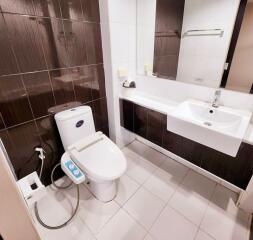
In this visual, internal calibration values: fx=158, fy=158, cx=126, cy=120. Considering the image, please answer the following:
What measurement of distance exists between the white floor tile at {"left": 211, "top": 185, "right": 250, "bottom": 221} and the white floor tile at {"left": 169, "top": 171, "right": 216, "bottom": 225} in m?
0.05

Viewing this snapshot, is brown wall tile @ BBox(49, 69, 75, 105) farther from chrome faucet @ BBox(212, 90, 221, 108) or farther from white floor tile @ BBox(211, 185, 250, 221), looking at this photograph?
white floor tile @ BBox(211, 185, 250, 221)

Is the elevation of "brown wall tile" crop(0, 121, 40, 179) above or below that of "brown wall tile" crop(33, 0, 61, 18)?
below

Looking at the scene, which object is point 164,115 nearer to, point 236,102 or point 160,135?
point 160,135

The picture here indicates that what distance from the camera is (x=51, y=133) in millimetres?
1467

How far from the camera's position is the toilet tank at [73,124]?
4.52 feet

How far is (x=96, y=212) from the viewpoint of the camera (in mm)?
1377

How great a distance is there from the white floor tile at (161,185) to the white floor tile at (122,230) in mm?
355

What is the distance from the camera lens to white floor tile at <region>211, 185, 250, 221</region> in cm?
133

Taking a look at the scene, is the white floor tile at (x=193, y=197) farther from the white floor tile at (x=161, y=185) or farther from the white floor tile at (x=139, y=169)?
the white floor tile at (x=139, y=169)

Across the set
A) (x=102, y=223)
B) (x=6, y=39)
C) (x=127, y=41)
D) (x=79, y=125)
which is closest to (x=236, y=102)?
(x=127, y=41)

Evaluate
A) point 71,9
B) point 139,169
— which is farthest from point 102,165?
point 71,9

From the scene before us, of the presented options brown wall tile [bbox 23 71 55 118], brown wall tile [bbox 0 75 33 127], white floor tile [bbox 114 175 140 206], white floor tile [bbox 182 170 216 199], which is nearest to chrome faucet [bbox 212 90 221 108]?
white floor tile [bbox 182 170 216 199]

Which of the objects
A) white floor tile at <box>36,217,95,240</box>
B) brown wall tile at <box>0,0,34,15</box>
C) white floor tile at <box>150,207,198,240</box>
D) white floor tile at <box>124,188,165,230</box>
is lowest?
white floor tile at <box>36,217,95,240</box>

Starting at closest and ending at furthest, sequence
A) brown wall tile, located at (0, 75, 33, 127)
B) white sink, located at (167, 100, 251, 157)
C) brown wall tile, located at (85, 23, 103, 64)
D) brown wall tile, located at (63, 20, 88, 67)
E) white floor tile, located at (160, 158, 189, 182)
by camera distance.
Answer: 1. white sink, located at (167, 100, 251, 157)
2. brown wall tile, located at (0, 75, 33, 127)
3. brown wall tile, located at (63, 20, 88, 67)
4. brown wall tile, located at (85, 23, 103, 64)
5. white floor tile, located at (160, 158, 189, 182)
